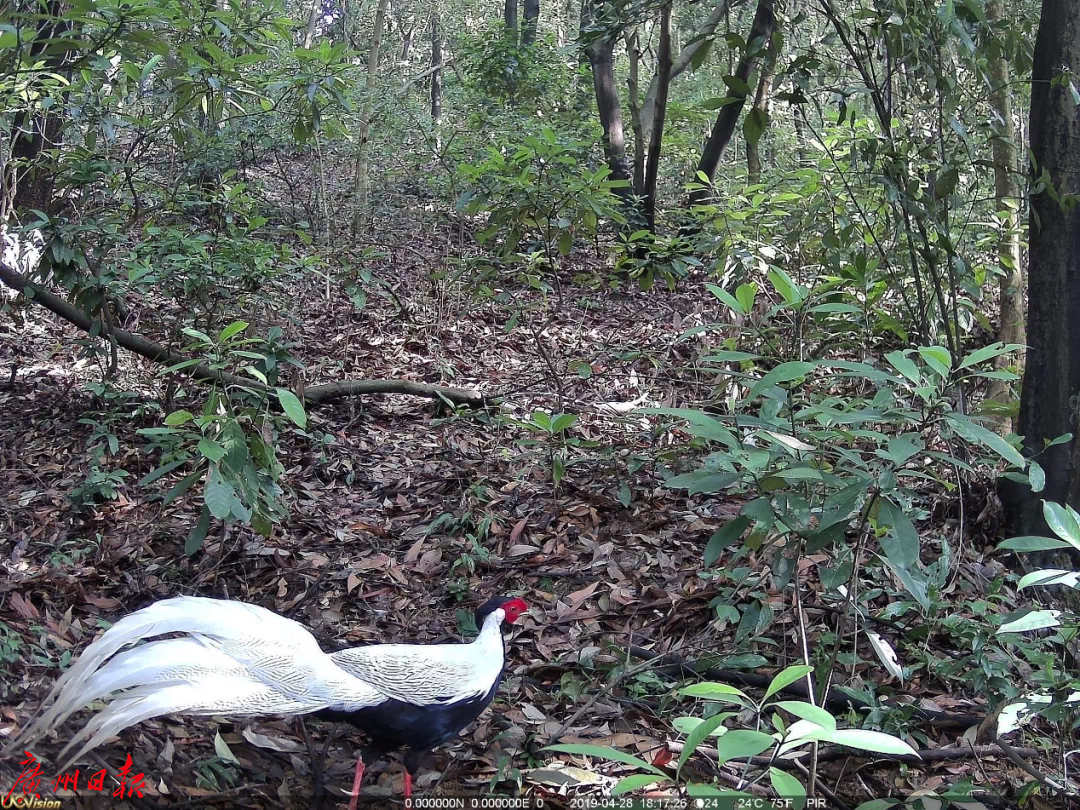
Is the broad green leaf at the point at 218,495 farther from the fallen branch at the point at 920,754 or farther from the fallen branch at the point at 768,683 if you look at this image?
the fallen branch at the point at 920,754

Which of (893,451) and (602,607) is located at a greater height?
(893,451)

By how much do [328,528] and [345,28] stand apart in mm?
11505

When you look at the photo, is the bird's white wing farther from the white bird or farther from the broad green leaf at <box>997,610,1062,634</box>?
the broad green leaf at <box>997,610,1062,634</box>

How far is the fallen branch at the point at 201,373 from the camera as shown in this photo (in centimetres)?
468

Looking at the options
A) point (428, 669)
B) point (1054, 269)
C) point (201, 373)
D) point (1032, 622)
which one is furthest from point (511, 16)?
point (1032, 622)

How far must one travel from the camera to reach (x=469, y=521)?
405cm

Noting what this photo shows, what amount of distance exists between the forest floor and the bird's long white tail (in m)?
0.41

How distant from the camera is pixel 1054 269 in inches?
132

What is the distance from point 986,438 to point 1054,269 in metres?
1.93

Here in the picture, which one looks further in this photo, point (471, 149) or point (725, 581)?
point (471, 149)

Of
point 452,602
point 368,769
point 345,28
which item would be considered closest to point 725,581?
point 452,602

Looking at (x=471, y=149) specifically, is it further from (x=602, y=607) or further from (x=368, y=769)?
(x=368, y=769)

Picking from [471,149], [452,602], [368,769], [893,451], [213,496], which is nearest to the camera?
[893,451]

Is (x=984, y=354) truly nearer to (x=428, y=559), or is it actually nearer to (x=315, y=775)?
(x=315, y=775)
